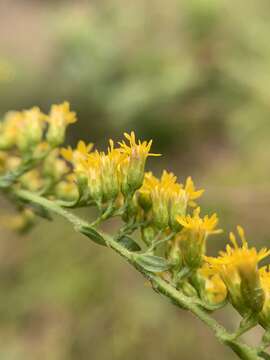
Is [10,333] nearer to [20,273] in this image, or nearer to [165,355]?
[20,273]

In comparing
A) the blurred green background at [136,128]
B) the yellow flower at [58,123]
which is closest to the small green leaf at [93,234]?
the yellow flower at [58,123]

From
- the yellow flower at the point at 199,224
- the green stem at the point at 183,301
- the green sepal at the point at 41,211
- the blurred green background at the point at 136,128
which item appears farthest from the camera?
the blurred green background at the point at 136,128

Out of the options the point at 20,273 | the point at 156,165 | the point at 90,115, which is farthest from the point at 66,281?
the point at 90,115

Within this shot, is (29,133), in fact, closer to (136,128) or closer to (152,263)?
(152,263)

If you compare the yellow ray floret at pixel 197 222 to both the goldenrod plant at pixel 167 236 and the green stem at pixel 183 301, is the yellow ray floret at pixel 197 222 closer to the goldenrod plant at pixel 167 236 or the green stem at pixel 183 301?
the goldenrod plant at pixel 167 236

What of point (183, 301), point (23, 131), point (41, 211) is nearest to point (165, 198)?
point (183, 301)

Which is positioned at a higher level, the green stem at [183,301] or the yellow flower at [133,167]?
the yellow flower at [133,167]
